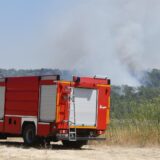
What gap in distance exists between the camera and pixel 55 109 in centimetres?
2247

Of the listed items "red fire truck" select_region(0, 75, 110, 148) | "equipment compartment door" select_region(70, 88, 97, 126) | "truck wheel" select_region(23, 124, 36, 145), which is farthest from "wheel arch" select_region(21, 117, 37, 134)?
"equipment compartment door" select_region(70, 88, 97, 126)

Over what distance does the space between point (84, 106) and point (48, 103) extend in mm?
1444

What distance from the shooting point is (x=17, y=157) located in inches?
725

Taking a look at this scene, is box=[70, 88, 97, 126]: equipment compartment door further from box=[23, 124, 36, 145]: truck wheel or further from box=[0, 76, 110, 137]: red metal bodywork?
box=[23, 124, 36, 145]: truck wheel

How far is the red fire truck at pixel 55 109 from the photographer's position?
22578 mm

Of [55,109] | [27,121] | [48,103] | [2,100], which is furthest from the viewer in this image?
[2,100]

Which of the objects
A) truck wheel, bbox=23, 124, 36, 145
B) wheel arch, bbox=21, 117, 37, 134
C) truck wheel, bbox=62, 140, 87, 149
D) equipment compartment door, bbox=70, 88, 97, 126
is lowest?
truck wheel, bbox=62, 140, 87, 149

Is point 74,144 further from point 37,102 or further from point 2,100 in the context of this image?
point 2,100

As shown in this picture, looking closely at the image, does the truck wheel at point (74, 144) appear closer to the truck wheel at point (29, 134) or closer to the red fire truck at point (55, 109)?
the red fire truck at point (55, 109)

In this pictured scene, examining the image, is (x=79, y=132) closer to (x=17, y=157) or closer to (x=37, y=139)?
(x=37, y=139)

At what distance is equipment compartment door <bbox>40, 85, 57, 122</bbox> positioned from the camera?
22562 millimetres

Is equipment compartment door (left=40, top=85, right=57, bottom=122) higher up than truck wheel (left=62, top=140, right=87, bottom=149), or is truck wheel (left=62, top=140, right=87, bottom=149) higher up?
equipment compartment door (left=40, top=85, right=57, bottom=122)

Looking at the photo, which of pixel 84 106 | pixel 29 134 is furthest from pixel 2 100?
pixel 84 106

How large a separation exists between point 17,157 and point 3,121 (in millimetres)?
6698
